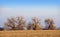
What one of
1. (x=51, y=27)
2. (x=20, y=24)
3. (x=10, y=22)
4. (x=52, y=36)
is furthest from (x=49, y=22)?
(x=52, y=36)

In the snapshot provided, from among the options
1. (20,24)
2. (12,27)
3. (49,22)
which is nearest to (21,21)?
(20,24)

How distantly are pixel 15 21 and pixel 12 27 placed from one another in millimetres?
807

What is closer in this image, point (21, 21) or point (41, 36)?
point (41, 36)

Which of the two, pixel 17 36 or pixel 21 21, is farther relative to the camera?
pixel 21 21

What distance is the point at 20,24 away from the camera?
1717 centimetres

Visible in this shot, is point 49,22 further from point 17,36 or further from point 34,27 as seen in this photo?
point 17,36

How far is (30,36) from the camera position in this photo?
23.5 ft

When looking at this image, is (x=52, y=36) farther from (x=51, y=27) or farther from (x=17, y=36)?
(x=51, y=27)

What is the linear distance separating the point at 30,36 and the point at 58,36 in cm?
132

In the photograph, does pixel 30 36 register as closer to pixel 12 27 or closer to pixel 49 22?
pixel 12 27

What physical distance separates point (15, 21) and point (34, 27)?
223cm

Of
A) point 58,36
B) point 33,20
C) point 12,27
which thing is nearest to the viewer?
point 58,36

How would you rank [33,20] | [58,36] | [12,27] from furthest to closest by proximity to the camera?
[33,20] → [12,27] → [58,36]

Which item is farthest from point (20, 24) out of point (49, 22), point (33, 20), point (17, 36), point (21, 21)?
point (17, 36)
